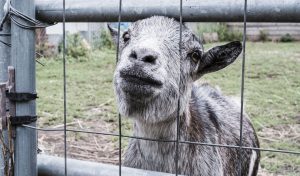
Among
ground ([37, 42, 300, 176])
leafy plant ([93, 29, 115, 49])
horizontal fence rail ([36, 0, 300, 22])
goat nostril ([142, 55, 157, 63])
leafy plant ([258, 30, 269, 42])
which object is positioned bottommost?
ground ([37, 42, 300, 176])

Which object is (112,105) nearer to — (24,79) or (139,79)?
(139,79)

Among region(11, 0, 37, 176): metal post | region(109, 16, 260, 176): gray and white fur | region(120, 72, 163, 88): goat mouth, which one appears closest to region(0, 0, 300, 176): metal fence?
region(11, 0, 37, 176): metal post

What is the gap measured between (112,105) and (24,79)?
5847 mm

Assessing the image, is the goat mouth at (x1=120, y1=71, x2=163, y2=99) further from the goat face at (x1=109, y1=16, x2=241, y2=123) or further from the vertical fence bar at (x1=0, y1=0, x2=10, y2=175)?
the vertical fence bar at (x1=0, y1=0, x2=10, y2=175)

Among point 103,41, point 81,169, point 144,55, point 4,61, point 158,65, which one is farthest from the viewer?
point 103,41

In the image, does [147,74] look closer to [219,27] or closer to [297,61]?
[297,61]

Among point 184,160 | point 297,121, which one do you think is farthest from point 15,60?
point 297,121

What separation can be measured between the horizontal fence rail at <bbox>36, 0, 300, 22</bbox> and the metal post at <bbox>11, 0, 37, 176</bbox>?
109mm

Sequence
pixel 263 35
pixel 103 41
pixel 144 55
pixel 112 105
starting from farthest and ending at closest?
pixel 263 35 < pixel 103 41 < pixel 112 105 < pixel 144 55

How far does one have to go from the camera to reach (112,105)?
27.0 ft

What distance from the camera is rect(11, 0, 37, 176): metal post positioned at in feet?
7.77

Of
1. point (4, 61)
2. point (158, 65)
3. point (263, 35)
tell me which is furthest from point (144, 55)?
point (263, 35)

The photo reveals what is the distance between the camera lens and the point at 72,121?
720cm

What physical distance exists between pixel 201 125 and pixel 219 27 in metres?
15.8
